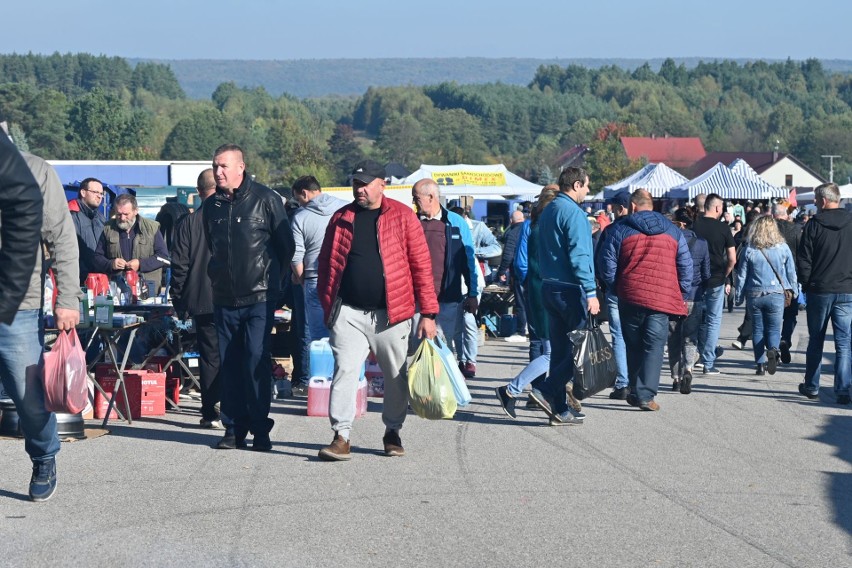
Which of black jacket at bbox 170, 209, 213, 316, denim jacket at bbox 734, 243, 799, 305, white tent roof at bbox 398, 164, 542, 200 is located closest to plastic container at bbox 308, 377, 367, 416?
black jacket at bbox 170, 209, 213, 316

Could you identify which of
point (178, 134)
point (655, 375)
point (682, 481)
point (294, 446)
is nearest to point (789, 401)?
point (655, 375)

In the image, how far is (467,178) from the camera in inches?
1339

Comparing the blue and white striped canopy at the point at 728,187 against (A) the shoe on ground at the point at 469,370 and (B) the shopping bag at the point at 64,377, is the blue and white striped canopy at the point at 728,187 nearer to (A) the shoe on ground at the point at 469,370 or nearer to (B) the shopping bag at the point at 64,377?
(A) the shoe on ground at the point at 469,370

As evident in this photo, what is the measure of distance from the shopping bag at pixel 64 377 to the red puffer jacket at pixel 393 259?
1.83 meters

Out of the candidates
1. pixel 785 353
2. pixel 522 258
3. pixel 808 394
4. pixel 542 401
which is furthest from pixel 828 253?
pixel 785 353

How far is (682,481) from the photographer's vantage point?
295 inches

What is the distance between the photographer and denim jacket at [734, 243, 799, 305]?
13102mm

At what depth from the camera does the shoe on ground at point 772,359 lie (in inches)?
522

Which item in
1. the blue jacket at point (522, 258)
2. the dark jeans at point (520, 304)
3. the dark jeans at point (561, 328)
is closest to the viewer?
the dark jeans at point (561, 328)

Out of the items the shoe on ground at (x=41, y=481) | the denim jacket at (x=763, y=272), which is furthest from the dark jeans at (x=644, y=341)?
the shoe on ground at (x=41, y=481)

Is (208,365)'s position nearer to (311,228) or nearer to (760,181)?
(311,228)

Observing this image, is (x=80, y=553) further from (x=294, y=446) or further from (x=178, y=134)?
(x=178, y=134)

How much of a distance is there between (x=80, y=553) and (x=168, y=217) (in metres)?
9.37

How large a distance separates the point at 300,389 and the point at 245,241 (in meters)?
3.22
